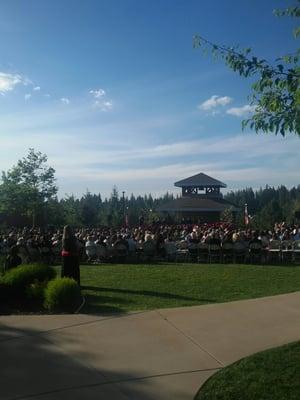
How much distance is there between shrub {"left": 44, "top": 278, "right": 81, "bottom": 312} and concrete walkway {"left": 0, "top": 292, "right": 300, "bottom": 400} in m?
0.64

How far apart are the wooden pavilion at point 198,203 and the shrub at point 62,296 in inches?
1619

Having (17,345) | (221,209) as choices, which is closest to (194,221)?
(221,209)

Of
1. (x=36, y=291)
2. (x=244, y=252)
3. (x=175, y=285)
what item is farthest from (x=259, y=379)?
(x=244, y=252)

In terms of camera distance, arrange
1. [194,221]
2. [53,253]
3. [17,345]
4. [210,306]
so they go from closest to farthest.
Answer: [17,345] < [210,306] < [53,253] < [194,221]

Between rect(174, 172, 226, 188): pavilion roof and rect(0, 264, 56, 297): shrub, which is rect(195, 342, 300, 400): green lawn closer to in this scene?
rect(0, 264, 56, 297): shrub

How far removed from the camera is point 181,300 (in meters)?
10.6

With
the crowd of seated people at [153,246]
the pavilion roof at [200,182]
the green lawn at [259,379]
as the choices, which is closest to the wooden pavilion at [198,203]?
the pavilion roof at [200,182]

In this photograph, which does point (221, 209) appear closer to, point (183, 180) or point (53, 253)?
point (183, 180)

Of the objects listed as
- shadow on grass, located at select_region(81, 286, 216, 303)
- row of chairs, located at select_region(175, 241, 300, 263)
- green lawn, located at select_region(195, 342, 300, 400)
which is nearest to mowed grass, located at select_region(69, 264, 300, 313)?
shadow on grass, located at select_region(81, 286, 216, 303)

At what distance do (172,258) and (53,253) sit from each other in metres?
4.73

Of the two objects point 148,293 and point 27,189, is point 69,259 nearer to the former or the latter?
point 148,293

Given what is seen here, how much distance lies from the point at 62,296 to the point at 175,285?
13.7 ft

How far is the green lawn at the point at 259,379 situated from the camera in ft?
17.1

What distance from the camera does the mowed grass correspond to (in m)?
10.5
